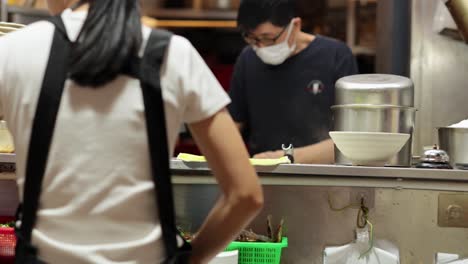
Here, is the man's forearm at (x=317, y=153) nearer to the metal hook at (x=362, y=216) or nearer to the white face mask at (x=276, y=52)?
the white face mask at (x=276, y=52)

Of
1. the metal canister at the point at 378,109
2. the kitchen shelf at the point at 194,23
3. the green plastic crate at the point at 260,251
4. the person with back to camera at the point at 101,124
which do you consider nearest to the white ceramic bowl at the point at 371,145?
the metal canister at the point at 378,109

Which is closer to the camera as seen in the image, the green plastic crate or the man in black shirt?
the green plastic crate

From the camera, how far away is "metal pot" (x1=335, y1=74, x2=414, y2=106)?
258 cm

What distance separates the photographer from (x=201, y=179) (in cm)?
252

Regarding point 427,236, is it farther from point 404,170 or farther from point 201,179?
point 201,179

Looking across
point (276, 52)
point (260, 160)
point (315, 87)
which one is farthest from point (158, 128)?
point (315, 87)

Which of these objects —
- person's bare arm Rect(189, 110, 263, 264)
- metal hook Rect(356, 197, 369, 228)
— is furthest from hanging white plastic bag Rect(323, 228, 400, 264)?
person's bare arm Rect(189, 110, 263, 264)

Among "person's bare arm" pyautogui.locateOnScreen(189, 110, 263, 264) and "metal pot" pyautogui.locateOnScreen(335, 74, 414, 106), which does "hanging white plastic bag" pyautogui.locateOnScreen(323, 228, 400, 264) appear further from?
"person's bare arm" pyautogui.locateOnScreen(189, 110, 263, 264)

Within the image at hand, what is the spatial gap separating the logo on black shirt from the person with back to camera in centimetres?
232

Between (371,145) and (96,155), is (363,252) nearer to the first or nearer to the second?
(371,145)

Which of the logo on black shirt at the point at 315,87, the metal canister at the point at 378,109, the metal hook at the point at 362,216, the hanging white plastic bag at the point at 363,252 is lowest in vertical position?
the hanging white plastic bag at the point at 363,252

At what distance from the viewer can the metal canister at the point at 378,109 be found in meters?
2.55

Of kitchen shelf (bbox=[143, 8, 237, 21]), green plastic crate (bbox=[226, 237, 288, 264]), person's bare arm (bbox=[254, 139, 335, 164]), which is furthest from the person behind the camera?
kitchen shelf (bbox=[143, 8, 237, 21])

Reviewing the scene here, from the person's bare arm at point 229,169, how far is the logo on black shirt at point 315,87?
224 centimetres
